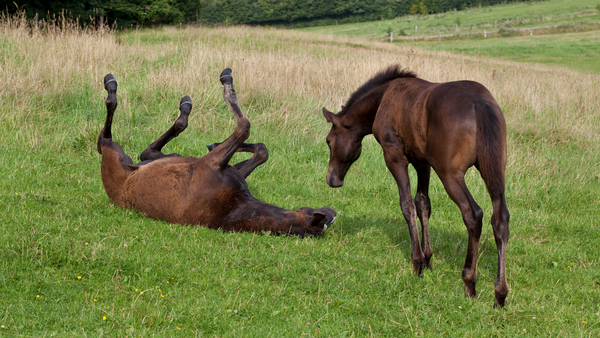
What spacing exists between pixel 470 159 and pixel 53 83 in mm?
8621

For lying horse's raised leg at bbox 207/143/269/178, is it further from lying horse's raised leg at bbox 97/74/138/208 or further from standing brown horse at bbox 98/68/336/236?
lying horse's raised leg at bbox 97/74/138/208

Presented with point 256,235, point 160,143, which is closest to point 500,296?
point 256,235

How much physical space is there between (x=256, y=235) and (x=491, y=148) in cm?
249

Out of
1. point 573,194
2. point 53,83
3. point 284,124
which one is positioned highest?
point 53,83

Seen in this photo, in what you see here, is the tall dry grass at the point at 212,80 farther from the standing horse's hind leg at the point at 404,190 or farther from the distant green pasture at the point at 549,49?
the distant green pasture at the point at 549,49

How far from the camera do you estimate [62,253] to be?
418 centimetres

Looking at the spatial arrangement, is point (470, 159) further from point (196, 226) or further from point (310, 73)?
point (310, 73)

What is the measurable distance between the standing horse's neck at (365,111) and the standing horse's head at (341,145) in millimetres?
47

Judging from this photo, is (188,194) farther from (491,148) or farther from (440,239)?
(491,148)

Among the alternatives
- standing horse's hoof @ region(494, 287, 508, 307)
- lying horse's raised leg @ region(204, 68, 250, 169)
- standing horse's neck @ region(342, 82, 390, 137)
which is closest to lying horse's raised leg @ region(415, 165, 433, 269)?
standing horse's neck @ region(342, 82, 390, 137)

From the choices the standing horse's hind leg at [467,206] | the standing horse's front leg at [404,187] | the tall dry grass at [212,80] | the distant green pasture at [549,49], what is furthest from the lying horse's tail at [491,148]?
the distant green pasture at [549,49]

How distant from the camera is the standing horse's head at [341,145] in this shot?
5684 mm

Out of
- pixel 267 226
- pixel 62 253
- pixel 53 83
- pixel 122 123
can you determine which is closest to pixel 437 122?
pixel 267 226

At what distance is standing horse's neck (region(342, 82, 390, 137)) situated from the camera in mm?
5314
